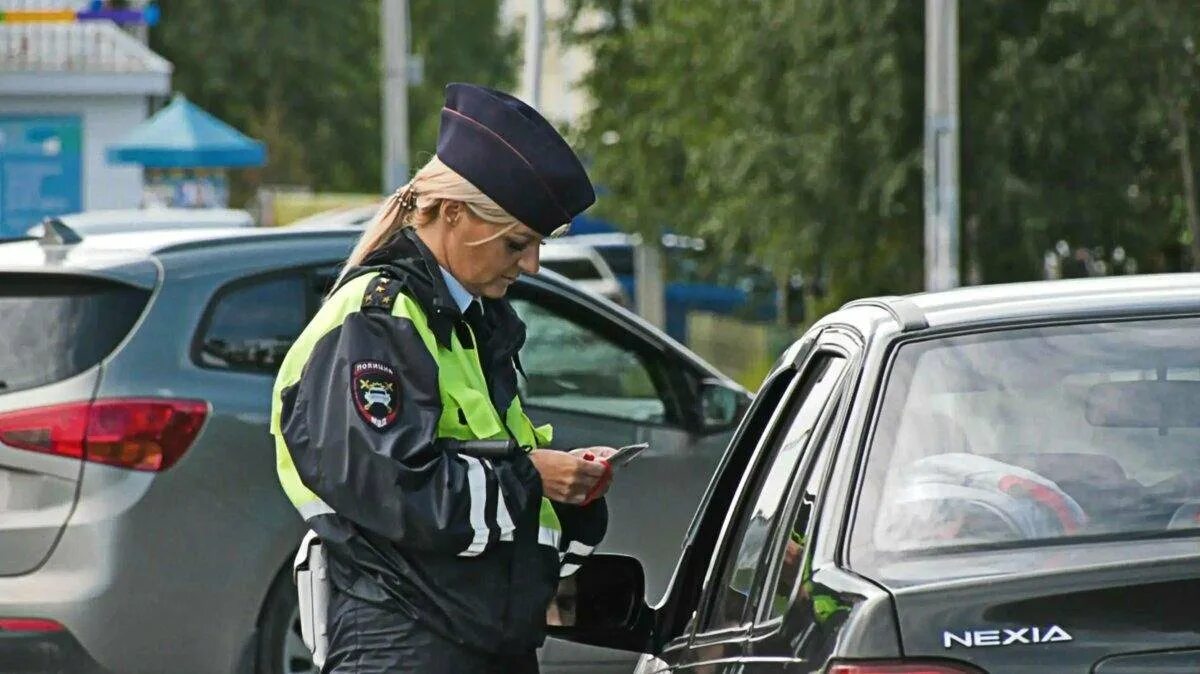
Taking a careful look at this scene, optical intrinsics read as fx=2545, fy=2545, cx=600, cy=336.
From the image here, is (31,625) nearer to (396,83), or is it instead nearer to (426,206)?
(426,206)

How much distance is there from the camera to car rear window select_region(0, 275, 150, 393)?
6.96m

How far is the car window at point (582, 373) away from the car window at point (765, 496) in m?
3.41

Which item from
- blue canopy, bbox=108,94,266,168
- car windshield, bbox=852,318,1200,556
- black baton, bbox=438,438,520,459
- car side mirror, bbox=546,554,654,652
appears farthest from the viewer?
blue canopy, bbox=108,94,266,168

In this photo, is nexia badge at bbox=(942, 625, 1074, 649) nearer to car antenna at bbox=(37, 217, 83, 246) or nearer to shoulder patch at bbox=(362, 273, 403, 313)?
shoulder patch at bbox=(362, 273, 403, 313)

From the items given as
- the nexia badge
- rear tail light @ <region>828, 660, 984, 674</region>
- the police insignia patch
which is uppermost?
the police insignia patch

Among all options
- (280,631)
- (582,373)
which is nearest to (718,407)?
(582,373)

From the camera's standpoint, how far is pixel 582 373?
7.73 meters

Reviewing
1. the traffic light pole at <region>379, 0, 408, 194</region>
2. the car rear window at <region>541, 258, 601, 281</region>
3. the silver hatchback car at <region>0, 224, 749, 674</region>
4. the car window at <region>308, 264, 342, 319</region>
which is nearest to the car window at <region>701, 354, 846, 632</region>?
the silver hatchback car at <region>0, 224, 749, 674</region>

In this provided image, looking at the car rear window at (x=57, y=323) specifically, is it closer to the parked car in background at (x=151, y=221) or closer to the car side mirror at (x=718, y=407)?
the car side mirror at (x=718, y=407)

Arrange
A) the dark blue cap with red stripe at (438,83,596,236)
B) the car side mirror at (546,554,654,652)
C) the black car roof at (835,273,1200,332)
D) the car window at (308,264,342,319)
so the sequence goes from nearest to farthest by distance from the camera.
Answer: the black car roof at (835,273,1200,332) < the dark blue cap with red stripe at (438,83,596,236) < the car side mirror at (546,554,654,652) < the car window at (308,264,342,319)

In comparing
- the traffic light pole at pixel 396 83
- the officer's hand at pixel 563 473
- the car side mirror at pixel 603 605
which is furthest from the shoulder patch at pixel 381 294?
the traffic light pole at pixel 396 83

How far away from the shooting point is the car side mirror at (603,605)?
4277 mm

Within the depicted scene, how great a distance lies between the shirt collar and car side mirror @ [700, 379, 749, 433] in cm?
356

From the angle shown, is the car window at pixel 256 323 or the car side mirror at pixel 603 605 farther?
the car window at pixel 256 323
